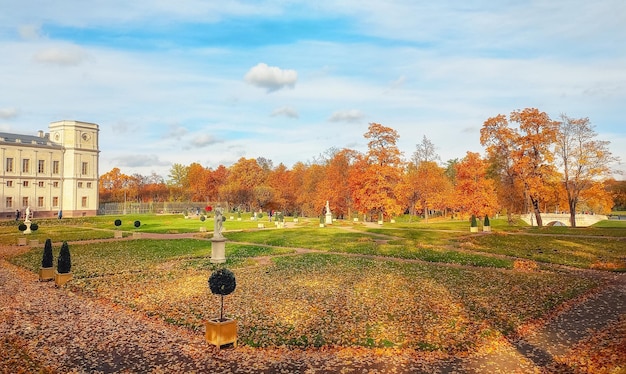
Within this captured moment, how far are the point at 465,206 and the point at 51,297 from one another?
48.6 meters

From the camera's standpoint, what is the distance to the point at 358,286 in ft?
60.7

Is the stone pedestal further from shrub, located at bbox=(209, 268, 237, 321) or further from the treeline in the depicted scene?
the treeline

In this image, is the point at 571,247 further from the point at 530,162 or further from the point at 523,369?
the point at 523,369

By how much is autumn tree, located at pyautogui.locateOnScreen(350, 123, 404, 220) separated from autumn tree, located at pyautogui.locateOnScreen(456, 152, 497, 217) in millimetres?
8292

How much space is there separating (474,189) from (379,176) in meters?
12.2

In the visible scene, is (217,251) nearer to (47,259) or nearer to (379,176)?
(47,259)

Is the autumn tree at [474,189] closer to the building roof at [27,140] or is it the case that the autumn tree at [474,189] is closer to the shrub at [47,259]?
the shrub at [47,259]

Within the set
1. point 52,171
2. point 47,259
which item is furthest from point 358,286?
point 52,171

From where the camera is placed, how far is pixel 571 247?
32062mm

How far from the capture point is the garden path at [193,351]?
991 cm

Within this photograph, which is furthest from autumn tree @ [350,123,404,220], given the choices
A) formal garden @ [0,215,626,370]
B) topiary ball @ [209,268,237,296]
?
topiary ball @ [209,268,237,296]

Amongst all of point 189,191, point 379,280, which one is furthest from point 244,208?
point 379,280

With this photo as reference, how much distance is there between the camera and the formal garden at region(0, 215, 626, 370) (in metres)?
12.4

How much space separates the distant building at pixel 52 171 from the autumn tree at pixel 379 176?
2095 inches
